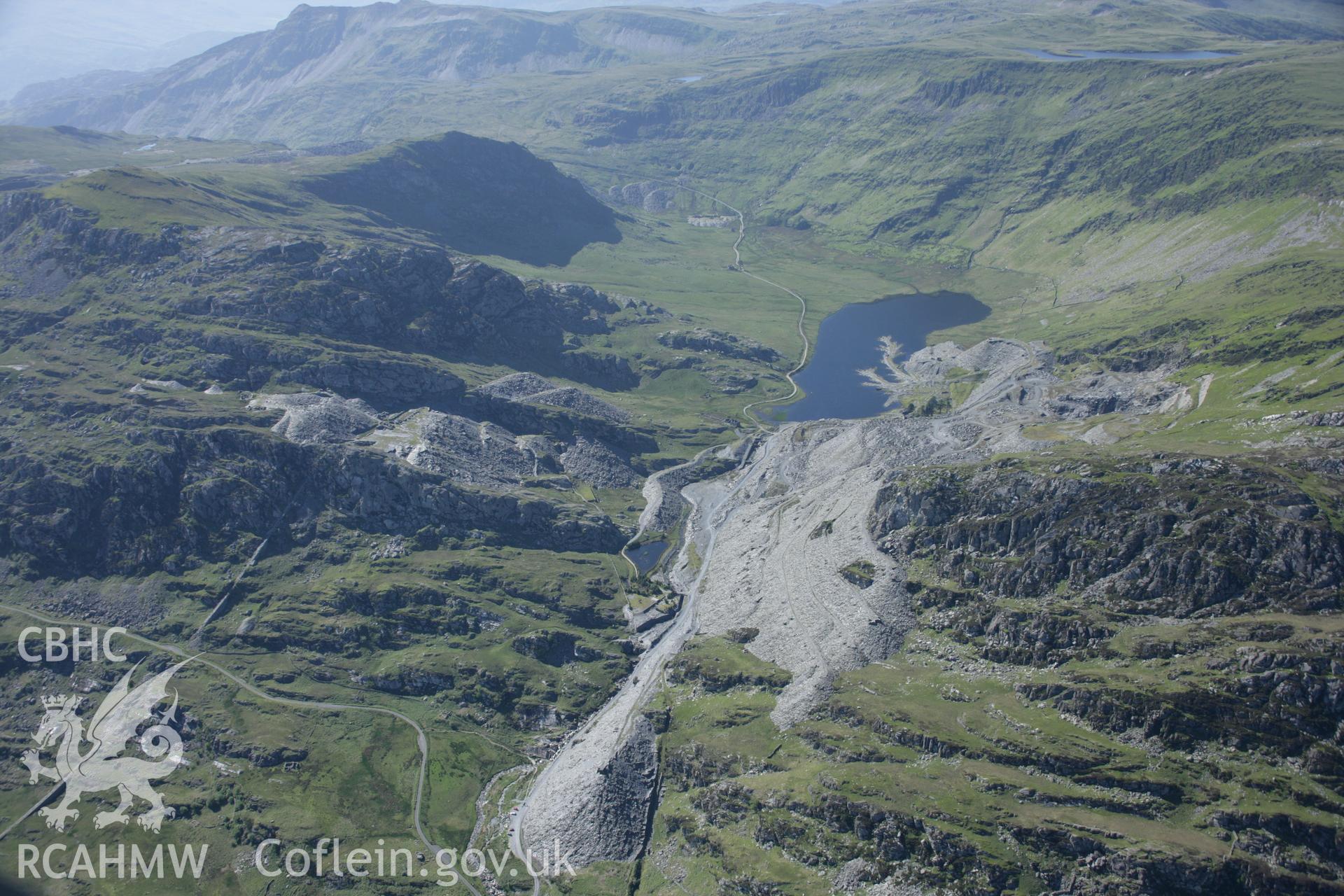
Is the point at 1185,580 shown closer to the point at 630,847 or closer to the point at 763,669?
the point at 763,669

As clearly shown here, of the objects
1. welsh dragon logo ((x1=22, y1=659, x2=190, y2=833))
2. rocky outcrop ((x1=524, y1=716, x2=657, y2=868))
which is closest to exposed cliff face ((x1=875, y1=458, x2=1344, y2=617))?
rocky outcrop ((x1=524, y1=716, x2=657, y2=868))

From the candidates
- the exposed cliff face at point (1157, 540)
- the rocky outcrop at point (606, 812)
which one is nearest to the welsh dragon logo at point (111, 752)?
the rocky outcrop at point (606, 812)

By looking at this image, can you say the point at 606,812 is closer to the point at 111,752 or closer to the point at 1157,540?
the point at 111,752

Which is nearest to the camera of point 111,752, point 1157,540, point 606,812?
point 606,812

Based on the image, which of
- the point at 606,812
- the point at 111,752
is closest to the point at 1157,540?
the point at 606,812

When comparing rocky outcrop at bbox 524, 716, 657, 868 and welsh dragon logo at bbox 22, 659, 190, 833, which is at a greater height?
rocky outcrop at bbox 524, 716, 657, 868

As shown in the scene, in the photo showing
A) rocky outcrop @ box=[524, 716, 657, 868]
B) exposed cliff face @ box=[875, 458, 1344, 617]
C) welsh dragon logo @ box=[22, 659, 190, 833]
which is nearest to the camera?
exposed cliff face @ box=[875, 458, 1344, 617]

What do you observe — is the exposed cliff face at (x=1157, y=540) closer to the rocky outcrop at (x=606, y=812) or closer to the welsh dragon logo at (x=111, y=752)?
the rocky outcrop at (x=606, y=812)

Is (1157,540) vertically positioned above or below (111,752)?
above

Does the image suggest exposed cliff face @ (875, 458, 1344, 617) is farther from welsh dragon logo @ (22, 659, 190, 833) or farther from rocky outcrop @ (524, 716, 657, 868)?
welsh dragon logo @ (22, 659, 190, 833)
